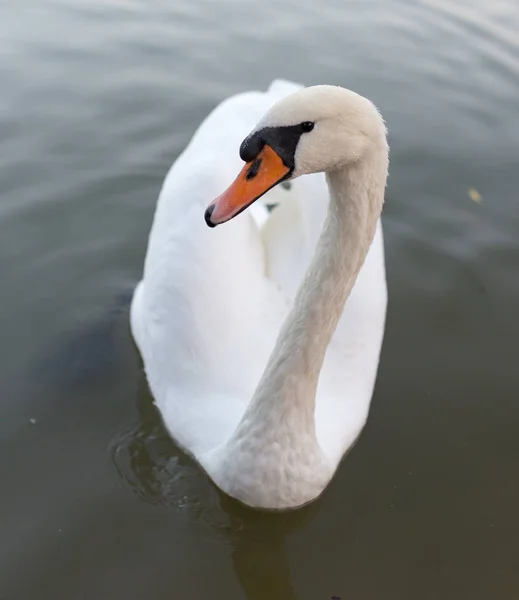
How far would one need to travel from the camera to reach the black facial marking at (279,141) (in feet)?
7.88

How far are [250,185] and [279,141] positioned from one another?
17cm

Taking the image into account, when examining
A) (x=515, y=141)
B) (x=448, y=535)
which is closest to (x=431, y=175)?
(x=515, y=141)

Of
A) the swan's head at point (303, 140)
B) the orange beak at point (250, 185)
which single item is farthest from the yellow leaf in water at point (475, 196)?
the orange beak at point (250, 185)

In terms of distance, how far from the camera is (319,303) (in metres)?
2.88

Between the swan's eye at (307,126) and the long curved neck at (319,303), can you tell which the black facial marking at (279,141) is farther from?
the long curved neck at (319,303)

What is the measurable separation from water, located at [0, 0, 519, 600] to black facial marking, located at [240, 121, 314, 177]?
1.66 meters

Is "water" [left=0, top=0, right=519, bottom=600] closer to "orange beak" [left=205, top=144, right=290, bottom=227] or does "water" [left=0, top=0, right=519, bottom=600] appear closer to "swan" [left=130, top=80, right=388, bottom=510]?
"swan" [left=130, top=80, right=388, bottom=510]

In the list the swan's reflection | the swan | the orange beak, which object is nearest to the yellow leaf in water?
the swan

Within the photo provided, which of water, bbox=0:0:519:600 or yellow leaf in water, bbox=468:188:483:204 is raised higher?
yellow leaf in water, bbox=468:188:483:204

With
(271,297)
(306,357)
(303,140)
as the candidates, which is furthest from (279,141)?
(271,297)

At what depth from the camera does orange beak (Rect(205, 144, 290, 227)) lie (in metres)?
2.45

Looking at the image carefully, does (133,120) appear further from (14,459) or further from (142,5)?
(14,459)

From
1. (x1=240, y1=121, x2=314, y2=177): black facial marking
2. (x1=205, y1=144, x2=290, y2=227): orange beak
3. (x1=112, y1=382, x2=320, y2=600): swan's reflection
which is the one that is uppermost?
(x1=240, y1=121, x2=314, y2=177): black facial marking

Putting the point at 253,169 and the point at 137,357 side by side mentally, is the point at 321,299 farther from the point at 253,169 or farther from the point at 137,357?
the point at 137,357
